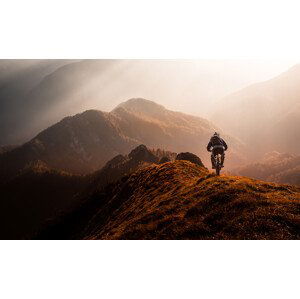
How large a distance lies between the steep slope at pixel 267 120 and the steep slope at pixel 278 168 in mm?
3560

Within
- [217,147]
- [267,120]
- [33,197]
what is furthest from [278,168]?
[217,147]

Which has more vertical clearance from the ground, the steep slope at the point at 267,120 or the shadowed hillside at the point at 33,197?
the steep slope at the point at 267,120

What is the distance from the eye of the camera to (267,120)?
15150 cm

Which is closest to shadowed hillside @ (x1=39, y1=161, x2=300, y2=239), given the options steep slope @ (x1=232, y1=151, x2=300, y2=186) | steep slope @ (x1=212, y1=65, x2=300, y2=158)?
steep slope @ (x1=212, y1=65, x2=300, y2=158)

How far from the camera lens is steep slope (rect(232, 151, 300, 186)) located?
137 metres

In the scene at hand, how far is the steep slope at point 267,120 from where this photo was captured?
124 m

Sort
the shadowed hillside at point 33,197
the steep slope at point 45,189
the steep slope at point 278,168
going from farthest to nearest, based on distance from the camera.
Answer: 1. the steep slope at point 278,168
2. the shadowed hillside at point 33,197
3. the steep slope at point 45,189

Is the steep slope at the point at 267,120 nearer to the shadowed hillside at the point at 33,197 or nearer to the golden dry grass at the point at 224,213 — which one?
the shadowed hillside at the point at 33,197

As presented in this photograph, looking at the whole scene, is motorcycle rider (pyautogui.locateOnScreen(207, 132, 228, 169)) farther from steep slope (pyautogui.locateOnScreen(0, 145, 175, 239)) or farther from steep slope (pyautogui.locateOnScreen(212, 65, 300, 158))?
steep slope (pyautogui.locateOnScreen(212, 65, 300, 158))

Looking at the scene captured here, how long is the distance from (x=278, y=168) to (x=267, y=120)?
76.1 feet

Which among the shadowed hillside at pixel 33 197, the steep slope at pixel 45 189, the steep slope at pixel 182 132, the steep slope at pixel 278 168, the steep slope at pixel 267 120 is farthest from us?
the steep slope at pixel 278 168

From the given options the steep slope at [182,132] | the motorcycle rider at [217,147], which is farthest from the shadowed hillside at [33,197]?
the motorcycle rider at [217,147]

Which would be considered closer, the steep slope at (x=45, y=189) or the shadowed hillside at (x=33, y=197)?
the steep slope at (x=45, y=189)


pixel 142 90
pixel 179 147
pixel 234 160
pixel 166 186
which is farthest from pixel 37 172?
pixel 166 186
